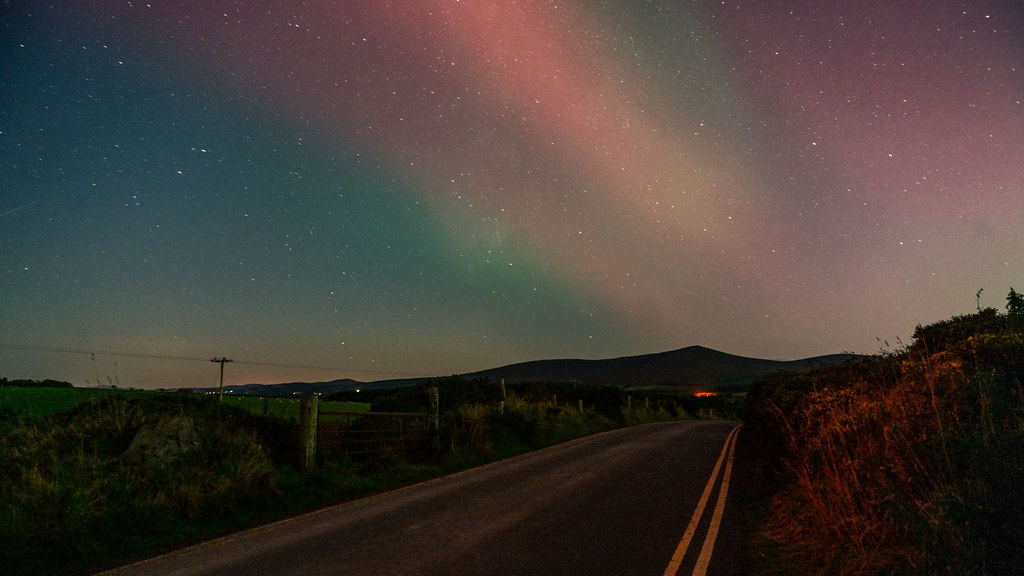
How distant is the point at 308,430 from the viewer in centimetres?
1246

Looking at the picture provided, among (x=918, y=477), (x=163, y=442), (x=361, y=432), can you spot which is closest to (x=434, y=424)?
(x=361, y=432)

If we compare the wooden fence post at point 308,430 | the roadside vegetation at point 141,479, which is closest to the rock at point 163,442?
the roadside vegetation at point 141,479

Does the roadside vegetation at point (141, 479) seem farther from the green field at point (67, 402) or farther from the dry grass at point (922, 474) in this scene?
the dry grass at point (922, 474)

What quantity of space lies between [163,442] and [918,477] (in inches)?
424

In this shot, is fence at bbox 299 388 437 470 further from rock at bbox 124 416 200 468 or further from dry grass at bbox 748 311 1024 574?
dry grass at bbox 748 311 1024 574

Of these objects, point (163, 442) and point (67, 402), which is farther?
point (67, 402)

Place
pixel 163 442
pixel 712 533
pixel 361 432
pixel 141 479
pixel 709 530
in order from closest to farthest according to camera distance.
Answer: pixel 712 533 < pixel 709 530 < pixel 141 479 < pixel 163 442 < pixel 361 432

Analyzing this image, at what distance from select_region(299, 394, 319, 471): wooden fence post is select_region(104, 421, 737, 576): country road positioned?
2.22m

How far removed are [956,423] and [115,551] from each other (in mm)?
9784

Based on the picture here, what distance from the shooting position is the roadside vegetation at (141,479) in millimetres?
7102

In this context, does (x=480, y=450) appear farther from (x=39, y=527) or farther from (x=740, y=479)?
(x=39, y=527)

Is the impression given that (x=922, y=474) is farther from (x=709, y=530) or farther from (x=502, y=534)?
(x=502, y=534)

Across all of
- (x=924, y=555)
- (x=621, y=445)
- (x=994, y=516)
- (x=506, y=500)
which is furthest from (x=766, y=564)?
(x=621, y=445)

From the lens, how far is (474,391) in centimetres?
2753
